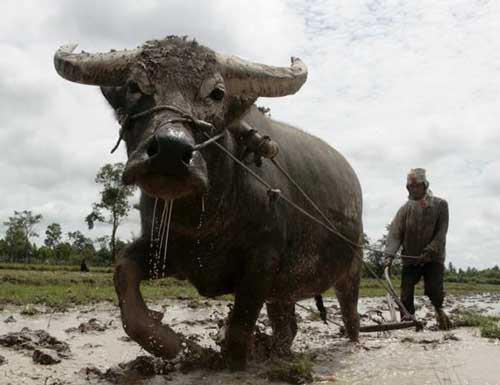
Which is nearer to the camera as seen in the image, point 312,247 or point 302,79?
point 302,79

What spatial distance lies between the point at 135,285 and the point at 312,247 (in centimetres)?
147

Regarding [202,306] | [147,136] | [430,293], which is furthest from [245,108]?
[202,306]

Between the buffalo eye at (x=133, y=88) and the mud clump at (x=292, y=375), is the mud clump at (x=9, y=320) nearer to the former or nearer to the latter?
the mud clump at (x=292, y=375)

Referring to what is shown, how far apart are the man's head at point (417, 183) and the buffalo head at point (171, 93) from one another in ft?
10.3

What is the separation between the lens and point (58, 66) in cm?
321

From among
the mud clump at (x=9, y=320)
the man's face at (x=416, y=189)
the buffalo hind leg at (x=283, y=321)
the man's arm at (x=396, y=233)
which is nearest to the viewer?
the buffalo hind leg at (x=283, y=321)

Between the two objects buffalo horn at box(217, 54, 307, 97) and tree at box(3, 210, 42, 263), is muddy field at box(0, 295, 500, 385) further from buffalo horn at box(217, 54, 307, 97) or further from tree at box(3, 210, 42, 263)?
tree at box(3, 210, 42, 263)

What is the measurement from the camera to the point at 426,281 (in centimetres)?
649

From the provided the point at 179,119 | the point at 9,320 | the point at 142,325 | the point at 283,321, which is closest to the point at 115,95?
the point at 179,119

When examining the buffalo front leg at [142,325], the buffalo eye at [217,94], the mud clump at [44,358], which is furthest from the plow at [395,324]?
the buffalo eye at [217,94]

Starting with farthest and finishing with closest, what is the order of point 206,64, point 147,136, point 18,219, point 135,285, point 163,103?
point 18,219, point 135,285, point 206,64, point 163,103, point 147,136

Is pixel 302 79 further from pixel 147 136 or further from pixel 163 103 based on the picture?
pixel 147 136

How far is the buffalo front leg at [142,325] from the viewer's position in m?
2.94

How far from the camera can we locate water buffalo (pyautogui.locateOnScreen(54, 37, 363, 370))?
8.45ft
